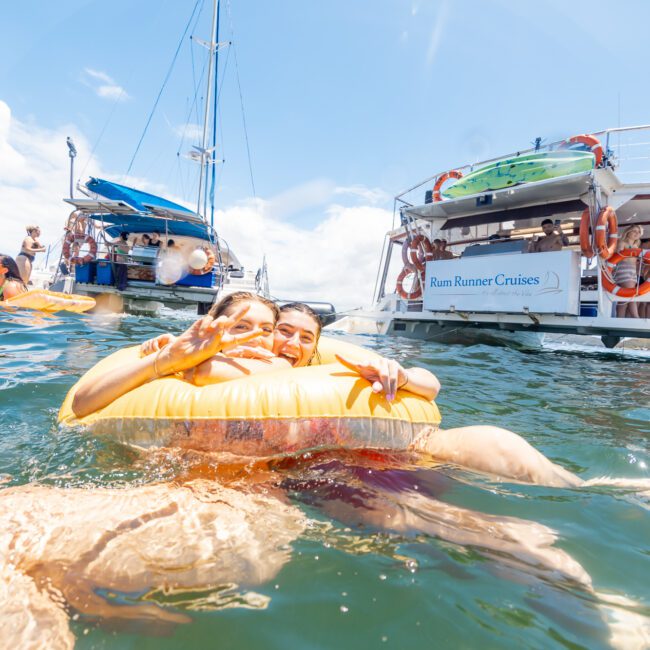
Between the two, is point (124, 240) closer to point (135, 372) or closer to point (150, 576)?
point (135, 372)

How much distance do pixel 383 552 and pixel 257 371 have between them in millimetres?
1116

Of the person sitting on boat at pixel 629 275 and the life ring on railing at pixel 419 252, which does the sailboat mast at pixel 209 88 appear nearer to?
the life ring on railing at pixel 419 252

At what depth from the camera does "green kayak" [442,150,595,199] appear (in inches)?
343

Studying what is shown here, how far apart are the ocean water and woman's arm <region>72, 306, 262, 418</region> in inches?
9.0

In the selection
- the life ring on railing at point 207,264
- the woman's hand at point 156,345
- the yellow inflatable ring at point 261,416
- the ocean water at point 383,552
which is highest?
the life ring on railing at point 207,264

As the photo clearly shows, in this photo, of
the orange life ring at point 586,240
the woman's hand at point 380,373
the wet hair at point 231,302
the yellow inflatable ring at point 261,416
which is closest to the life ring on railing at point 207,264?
the orange life ring at point 586,240

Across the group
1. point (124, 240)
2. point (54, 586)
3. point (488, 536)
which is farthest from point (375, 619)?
point (124, 240)

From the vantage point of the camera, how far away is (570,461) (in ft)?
8.16

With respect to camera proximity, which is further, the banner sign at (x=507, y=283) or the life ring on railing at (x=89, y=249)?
the life ring on railing at (x=89, y=249)

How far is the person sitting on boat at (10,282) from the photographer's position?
748 cm

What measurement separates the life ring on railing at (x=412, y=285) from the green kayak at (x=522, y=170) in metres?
2.24

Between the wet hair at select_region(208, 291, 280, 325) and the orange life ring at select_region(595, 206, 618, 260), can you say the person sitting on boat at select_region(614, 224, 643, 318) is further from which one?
the wet hair at select_region(208, 291, 280, 325)

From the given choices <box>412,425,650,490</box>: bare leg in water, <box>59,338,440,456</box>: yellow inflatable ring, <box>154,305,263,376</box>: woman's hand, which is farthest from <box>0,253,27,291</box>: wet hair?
<box>412,425,650,490</box>: bare leg in water

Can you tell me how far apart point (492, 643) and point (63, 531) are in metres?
1.30
